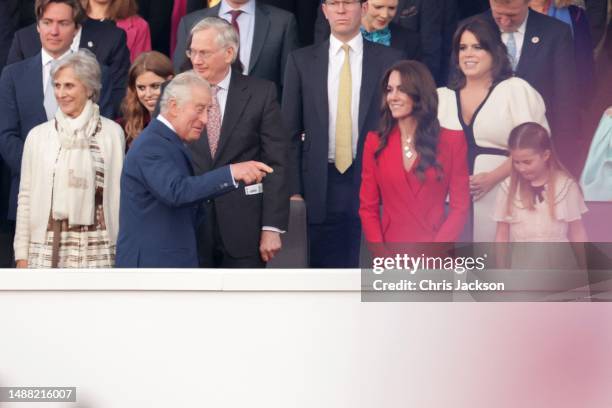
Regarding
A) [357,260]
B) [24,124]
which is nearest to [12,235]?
[24,124]

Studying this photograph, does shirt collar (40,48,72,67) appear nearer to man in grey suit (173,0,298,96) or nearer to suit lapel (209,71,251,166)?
man in grey suit (173,0,298,96)

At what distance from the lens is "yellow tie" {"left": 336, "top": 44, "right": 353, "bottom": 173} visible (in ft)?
27.9

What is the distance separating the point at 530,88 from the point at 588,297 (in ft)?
5.85

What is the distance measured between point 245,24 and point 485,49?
1542 millimetres

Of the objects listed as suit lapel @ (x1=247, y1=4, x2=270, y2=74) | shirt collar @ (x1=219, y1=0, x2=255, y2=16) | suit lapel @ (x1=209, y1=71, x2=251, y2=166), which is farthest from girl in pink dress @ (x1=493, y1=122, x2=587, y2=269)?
shirt collar @ (x1=219, y1=0, x2=255, y2=16)

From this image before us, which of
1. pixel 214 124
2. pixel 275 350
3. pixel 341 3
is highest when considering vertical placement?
pixel 341 3

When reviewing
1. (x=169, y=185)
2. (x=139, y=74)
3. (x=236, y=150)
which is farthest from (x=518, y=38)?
(x=169, y=185)

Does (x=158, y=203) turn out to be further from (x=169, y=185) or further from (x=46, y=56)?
(x=46, y=56)

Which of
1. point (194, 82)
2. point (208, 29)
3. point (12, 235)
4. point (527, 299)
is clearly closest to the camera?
point (527, 299)

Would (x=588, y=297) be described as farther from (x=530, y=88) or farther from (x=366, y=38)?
(x=366, y=38)

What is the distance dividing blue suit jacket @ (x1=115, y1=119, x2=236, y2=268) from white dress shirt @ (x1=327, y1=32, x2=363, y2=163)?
1301 mm

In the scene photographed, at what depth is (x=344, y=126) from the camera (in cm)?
852

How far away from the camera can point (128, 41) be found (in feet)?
30.2

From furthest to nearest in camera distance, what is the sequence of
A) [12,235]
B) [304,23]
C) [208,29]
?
[304,23] → [12,235] → [208,29]
